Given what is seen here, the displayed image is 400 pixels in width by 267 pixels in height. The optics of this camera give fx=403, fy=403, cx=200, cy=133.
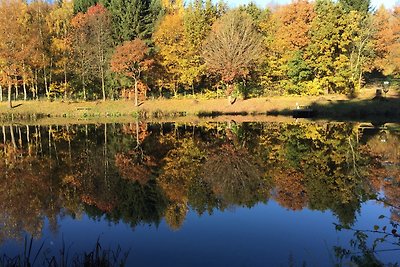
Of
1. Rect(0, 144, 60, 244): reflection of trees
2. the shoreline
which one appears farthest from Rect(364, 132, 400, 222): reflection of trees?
the shoreline

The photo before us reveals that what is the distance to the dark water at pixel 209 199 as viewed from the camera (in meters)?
10.5

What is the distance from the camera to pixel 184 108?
4941cm

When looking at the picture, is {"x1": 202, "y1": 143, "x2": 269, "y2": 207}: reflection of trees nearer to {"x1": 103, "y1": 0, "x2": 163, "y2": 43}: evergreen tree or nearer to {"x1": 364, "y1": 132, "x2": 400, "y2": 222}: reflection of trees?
{"x1": 364, "y1": 132, "x2": 400, "y2": 222}: reflection of trees

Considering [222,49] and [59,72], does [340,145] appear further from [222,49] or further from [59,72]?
[59,72]

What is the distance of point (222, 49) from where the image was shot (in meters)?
49.2

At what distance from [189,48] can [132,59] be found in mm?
8172

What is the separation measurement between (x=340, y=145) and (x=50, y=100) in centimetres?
4122

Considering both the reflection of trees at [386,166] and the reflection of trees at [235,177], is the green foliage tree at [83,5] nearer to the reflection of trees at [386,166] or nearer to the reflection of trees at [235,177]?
the reflection of trees at [235,177]

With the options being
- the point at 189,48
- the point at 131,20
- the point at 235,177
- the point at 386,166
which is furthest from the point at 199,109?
the point at 386,166

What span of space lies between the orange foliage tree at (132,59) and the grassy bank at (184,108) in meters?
3.60

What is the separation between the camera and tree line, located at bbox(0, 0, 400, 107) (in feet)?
161

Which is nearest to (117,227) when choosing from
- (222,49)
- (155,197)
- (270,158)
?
(155,197)

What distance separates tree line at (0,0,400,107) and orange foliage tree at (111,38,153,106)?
13 cm

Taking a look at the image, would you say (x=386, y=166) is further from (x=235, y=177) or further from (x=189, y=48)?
(x=189, y=48)
